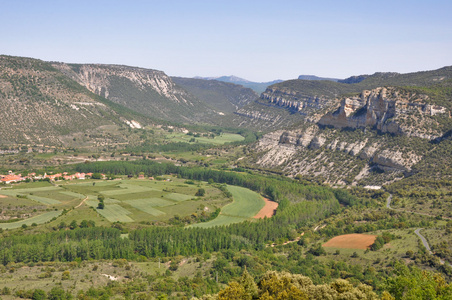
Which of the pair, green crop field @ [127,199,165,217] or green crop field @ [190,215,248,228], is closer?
green crop field @ [190,215,248,228]

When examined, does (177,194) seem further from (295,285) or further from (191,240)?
(295,285)

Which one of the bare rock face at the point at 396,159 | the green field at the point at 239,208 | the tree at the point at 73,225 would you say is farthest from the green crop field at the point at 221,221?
the bare rock face at the point at 396,159

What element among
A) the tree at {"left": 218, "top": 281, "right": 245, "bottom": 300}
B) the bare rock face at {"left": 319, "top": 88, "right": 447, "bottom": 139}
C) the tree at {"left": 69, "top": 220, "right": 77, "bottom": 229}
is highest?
the bare rock face at {"left": 319, "top": 88, "right": 447, "bottom": 139}

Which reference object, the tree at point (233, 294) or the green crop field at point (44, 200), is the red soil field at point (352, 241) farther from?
the green crop field at point (44, 200)

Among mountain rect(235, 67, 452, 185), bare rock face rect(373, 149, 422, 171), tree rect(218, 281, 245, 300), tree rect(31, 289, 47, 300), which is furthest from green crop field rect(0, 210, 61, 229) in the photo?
bare rock face rect(373, 149, 422, 171)

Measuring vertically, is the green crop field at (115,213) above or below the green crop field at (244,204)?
above

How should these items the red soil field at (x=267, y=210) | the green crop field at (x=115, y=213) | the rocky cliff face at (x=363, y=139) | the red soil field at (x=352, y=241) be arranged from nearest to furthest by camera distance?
1. the red soil field at (x=352, y=241)
2. the green crop field at (x=115, y=213)
3. the red soil field at (x=267, y=210)
4. the rocky cliff face at (x=363, y=139)

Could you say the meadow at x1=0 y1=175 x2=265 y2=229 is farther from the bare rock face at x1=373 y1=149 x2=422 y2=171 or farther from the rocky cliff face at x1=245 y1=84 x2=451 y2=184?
the bare rock face at x1=373 y1=149 x2=422 y2=171

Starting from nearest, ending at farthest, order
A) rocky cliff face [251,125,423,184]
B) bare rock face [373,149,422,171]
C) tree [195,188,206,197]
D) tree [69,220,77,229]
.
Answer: tree [69,220,77,229], bare rock face [373,149,422,171], tree [195,188,206,197], rocky cliff face [251,125,423,184]
